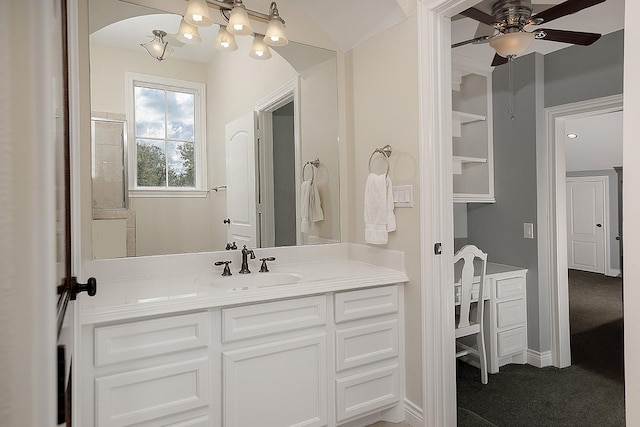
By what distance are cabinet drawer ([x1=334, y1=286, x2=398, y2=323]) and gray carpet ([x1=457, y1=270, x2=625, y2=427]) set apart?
31.2 inches

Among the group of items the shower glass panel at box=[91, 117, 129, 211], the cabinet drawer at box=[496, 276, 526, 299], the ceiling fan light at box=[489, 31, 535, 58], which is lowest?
the cabinet drawer at box=[496, 276, 526, 299]

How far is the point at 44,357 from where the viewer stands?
0.48 metres

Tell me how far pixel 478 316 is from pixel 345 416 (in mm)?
1252

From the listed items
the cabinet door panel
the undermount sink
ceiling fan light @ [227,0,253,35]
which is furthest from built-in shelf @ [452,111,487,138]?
the cabinet door panel

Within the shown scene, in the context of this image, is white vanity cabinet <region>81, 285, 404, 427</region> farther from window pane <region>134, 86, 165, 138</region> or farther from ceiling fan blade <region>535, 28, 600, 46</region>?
Result: ceiling fan blade <region>535, 28, 600, 46</region>

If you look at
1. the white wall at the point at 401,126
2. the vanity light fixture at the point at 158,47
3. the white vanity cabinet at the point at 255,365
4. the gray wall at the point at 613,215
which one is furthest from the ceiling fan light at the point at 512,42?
the gray wall at the point at 613,215

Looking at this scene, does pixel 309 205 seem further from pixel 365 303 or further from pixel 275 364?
pixel 275 364

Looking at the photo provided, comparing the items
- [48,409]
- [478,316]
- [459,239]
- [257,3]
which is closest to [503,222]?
[459,239]

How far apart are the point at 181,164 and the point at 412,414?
1.88m

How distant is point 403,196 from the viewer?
215 centimetres

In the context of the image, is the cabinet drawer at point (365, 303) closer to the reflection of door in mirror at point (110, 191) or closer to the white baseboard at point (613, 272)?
the reflection of door in mirror at point (110, 191)

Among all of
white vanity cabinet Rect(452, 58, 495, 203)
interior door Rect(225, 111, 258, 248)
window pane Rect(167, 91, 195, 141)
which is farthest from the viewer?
white vanity cabinet Rect(452, 58, 495, 203)

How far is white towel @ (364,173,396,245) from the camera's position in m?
2.20

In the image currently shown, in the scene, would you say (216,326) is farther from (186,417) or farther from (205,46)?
(205,46)
